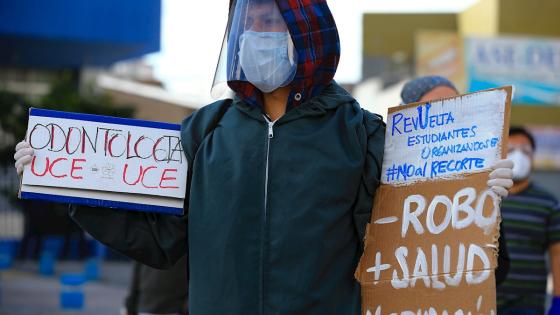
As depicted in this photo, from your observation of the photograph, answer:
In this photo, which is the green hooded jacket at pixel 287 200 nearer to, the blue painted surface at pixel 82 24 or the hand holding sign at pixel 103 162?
the hand holding sign at pixel 103 162

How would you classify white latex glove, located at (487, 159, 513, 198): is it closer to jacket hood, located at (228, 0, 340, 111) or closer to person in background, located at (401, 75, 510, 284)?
jacket hood, located at (228, 0, 340, 111)

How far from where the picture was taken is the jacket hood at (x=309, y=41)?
3.08m

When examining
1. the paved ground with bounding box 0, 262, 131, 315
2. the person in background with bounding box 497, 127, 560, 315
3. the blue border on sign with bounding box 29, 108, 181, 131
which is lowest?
the paved ground with bounding box 0, 262, 131, 315

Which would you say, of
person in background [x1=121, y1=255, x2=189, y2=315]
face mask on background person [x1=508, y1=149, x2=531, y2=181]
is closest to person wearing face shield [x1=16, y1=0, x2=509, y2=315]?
person in background [x1=121, y1=255, x2=189, y2=315]

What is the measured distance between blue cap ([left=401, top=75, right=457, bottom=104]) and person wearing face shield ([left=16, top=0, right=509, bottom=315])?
1014 millimetres

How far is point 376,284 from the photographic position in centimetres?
318

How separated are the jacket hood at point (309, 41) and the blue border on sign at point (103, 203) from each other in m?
0.56

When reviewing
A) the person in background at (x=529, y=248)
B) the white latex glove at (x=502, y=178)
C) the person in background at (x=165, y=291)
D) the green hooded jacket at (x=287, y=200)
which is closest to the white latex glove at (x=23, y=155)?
the green hooded jacket at (x=287, y=200)

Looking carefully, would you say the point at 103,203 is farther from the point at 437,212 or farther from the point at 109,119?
the point at 437,212

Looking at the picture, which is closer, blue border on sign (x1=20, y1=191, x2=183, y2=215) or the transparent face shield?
the transparent face shield

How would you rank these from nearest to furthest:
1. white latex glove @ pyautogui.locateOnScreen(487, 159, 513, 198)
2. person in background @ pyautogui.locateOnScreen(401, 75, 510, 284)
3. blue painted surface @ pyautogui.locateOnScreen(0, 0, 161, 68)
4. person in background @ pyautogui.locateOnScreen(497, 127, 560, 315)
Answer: white latex glove @ pyautogui.locateOnScreen(487, 159, 513, 198), person in background @ pyautogui.locateOnScreen(401, 75, 510, 284), person in background @ pyautogui.locateOnScreen(497, 127, 560, 315), blue painted surface @ pyautogui.locateOnScreen(0, 0, 161, 68)

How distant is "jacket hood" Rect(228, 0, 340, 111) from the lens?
308cm

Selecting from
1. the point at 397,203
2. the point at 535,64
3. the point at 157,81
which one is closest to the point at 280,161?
the point at 397,203

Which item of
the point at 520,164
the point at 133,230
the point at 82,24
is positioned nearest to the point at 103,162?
the point at 133,230
